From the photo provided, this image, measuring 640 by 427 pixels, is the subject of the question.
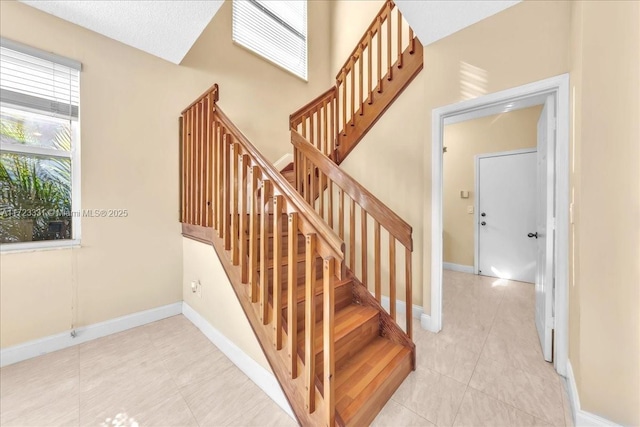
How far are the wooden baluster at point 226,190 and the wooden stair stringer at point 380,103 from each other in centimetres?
146

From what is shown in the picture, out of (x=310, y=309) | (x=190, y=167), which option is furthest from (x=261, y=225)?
(x=190, y=167)

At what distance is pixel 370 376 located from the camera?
58.1 inches

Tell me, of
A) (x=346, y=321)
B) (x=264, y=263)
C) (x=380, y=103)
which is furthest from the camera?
(x=380, y=103)

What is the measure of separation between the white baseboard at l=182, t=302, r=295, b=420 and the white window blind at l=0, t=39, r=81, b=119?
2103 millimetres

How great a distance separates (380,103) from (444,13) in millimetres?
902

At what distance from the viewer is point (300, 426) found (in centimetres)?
131

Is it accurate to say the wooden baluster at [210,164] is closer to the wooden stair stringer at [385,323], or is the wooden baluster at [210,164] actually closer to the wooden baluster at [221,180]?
the wooden baluster at [221,180]

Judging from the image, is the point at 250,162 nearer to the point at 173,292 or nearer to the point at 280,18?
the point at 173,292

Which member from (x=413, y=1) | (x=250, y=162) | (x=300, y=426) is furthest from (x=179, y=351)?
(x=413, y=1)

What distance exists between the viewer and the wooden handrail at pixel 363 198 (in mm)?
1816

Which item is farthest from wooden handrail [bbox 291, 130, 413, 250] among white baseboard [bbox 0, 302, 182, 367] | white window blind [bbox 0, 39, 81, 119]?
white baseboard [bbox 0, 302, 182, 367]

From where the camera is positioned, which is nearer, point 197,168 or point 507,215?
point 197,168

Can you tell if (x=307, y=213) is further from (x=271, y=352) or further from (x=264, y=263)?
(x=271, y=352)

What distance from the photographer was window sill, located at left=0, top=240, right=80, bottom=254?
185 centimetres
